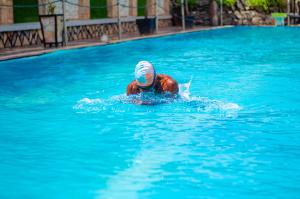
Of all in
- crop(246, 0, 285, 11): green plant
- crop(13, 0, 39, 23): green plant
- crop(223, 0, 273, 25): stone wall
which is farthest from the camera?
crop(223, 0, 273, 25): stone wall

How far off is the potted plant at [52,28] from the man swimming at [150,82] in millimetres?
9205

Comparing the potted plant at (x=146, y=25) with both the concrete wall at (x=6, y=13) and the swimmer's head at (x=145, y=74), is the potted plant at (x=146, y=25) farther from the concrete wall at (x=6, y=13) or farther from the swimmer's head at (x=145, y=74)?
the swimmer's head at (x=145, y=74)

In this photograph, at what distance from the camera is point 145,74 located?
8.52m

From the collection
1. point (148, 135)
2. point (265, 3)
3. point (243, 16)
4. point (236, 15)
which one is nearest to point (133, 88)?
point (148, 135)

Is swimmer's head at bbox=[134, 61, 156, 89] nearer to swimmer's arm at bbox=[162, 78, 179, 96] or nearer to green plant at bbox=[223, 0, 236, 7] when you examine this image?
swimmer's arm at bbox=[162, 78, 179, 96]

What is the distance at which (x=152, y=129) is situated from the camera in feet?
25.8

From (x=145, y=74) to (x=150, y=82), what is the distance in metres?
0.17

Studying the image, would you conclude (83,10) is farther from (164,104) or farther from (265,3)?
(164,104)

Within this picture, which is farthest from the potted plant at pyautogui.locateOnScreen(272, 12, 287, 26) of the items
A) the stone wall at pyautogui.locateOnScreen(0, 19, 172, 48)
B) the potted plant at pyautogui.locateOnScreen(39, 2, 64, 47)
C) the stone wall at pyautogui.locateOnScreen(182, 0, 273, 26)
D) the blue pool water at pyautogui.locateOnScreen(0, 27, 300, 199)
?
the blue pool water at pyautogui.locateOnScreen(0, 27, 300, 199)

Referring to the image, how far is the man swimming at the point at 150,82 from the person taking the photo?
852 centimetres

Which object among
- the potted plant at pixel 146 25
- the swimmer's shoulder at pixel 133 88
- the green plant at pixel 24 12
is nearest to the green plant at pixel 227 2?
the potted plant at pixel 146 25

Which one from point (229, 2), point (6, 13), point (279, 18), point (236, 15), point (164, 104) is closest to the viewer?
point (164, 104)

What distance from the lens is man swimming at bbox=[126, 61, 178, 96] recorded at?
852 centimetres

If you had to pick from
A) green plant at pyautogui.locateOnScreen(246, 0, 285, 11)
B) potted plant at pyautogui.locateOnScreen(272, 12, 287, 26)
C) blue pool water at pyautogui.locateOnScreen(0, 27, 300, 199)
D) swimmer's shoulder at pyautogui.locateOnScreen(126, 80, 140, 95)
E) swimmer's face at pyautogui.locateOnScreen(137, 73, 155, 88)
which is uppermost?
green plant at pyautogui.locateOnScreen(246, 0, 285, 11)
